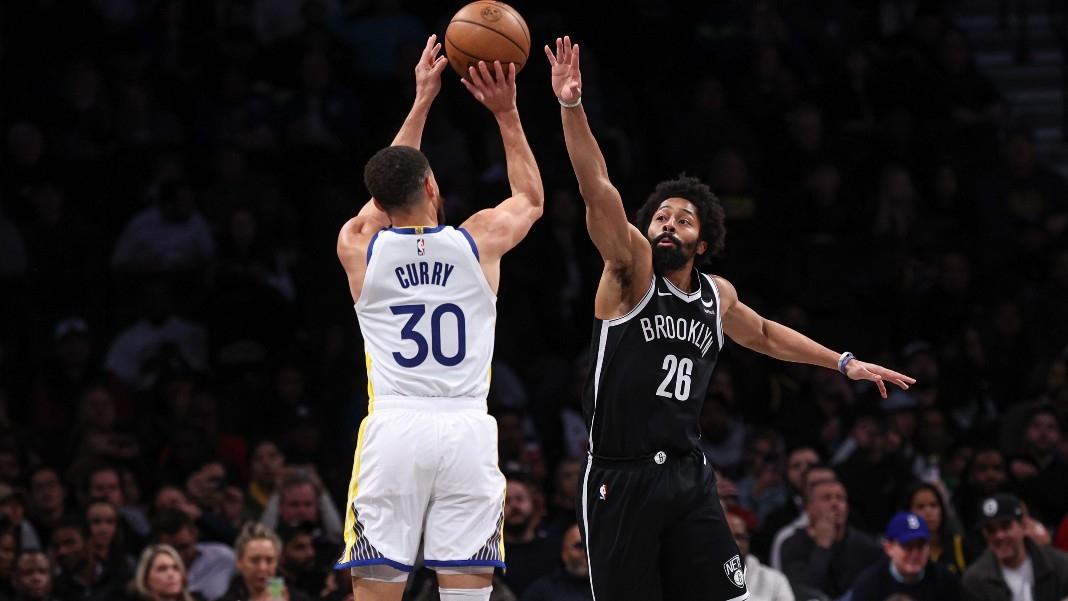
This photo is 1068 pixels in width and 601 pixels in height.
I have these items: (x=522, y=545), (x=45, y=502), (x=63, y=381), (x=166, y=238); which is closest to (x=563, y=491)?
(x=522, y=545)

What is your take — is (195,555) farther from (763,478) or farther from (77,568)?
(763,478)

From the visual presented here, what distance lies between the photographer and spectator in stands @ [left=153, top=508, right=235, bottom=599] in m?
11.4

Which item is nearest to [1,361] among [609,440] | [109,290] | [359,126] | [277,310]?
[109,290]

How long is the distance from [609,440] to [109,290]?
7929 mm

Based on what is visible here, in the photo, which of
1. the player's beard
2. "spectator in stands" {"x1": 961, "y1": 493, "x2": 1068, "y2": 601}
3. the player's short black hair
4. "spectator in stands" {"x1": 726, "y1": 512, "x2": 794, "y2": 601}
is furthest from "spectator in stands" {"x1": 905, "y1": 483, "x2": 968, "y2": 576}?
the player's short black hair

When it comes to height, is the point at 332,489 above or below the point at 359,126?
below

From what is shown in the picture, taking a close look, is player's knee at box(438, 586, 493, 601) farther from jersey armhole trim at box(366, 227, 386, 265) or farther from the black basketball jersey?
jersey armhole trim at box(366, 227, 386, 265)

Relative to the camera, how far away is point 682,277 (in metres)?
8.09

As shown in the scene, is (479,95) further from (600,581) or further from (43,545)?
(43,545)

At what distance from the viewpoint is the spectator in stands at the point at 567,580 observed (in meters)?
10.9

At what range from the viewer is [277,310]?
14.4m

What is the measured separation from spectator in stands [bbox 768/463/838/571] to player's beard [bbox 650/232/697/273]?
14.7 feet

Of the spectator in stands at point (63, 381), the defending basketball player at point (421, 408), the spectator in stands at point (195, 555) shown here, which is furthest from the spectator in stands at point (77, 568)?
the defending basketball player at point (421, 408)

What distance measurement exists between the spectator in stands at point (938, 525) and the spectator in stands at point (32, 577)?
19.1 ft
